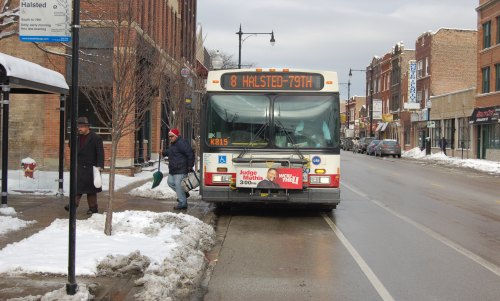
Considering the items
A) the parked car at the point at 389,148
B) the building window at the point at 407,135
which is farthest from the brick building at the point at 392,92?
the parked car at the point at 389,148

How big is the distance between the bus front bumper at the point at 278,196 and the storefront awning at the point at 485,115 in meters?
32.2

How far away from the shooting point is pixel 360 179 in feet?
73.8

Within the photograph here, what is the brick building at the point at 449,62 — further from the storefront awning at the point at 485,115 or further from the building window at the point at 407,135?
the storefront awning at the point at 485,115

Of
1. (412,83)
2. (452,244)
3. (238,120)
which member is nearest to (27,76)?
(238,120)

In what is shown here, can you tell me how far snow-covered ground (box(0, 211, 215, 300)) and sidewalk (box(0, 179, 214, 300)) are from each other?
8.0 inches

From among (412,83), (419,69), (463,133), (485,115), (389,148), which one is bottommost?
(389,148)

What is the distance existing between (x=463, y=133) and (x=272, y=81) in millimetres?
41233

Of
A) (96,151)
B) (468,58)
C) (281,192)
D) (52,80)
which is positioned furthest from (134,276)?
(468,58)

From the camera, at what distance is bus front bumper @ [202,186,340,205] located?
1118 centimetres

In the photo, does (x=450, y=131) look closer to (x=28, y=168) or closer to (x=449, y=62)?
(x=449, y=62)

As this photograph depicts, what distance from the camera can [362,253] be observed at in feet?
27.3

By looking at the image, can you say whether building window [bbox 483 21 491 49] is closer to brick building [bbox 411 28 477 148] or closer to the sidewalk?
brick building [bbox 411 28 477 148]

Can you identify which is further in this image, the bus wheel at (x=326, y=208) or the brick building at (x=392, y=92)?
the brick building at (x=392, y=92)

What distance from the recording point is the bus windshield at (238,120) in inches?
450
